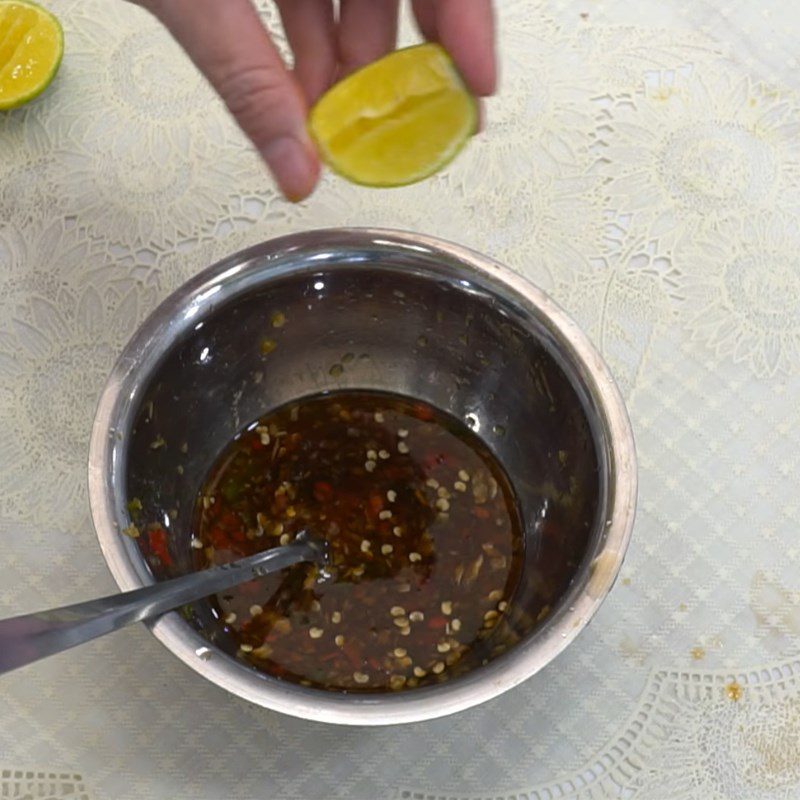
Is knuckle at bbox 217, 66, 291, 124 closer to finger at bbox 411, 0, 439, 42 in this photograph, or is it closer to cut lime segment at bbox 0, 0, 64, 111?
finger at bbox 411, 0, 439, 42

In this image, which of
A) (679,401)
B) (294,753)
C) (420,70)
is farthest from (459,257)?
(294,753)

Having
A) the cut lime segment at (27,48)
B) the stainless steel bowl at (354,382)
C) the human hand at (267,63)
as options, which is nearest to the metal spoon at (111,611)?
the stainless steel bowl at (354,382)

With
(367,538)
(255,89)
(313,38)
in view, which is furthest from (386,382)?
(255,89)

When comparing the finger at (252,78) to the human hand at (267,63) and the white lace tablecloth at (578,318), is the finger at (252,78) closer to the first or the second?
the human hand at (267,63)

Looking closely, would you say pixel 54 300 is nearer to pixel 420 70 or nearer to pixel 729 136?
pixel 420 70

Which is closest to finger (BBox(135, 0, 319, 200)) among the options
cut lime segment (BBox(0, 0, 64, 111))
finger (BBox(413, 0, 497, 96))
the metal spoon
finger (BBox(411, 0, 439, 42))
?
finger (BBox(413, 0, 497, 96))

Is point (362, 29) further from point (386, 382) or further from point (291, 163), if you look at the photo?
point (386, 382)
